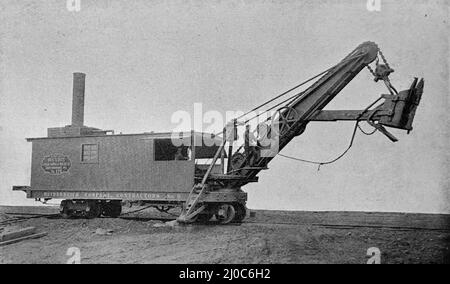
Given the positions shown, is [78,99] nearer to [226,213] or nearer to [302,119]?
[226,213]

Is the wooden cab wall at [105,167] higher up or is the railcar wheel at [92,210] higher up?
the wooden cab wall at [105,167]

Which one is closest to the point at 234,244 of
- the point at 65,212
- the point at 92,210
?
the point at 92,210

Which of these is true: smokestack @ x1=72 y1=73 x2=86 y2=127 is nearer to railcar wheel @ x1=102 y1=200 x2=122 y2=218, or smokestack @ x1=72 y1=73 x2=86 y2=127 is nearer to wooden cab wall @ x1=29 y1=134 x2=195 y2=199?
wooden cab wall @ x1=29 y1=134 x2=195 y2=199

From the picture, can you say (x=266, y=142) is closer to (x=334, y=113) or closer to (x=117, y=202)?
(x=334, y=113)

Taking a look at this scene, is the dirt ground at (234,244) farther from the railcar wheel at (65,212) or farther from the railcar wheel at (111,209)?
the railcar wheel at (111,209)

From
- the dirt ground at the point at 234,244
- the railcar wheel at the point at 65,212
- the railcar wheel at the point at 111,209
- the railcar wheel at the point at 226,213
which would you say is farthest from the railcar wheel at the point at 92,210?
the railcar wheel at the point at 226,213

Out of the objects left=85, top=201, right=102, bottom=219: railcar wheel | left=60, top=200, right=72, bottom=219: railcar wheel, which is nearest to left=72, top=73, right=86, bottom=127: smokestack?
left=60, top=200, right=72, bottom=219: railcar wheel

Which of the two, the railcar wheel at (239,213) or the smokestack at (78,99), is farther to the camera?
the smokestack at (78,99)

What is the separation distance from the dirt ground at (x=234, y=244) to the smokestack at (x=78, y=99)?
5.02m

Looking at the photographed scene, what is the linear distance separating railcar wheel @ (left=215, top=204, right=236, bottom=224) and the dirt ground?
12.0 inches

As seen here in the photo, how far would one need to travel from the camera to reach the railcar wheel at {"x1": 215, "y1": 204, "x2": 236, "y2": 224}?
36.6ft

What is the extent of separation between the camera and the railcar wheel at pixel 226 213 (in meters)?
11.2
